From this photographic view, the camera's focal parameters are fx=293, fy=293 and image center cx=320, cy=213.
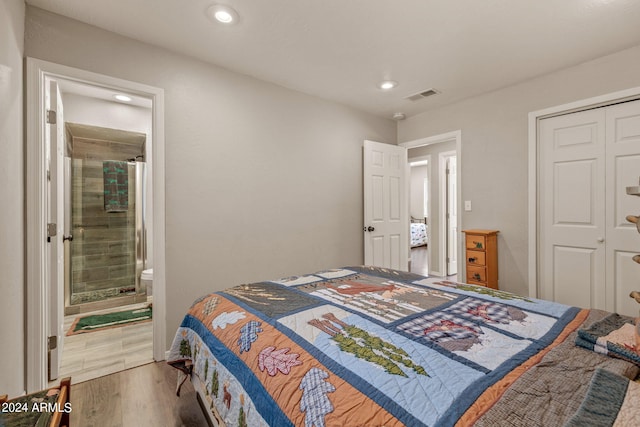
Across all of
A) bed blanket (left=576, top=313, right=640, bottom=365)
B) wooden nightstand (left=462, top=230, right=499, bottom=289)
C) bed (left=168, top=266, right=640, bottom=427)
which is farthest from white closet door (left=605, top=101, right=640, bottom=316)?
bed blanket (left=576, top=313, right=640, bottom=365)

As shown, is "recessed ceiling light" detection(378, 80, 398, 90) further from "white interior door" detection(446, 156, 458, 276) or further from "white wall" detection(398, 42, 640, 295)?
"white interior door" detection(446, 156, 458, 276)

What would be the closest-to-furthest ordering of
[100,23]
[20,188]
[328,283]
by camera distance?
[20,188]
[328,283]
[100,23]

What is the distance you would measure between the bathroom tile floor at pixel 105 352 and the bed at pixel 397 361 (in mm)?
1098

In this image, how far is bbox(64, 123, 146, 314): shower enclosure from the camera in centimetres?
346

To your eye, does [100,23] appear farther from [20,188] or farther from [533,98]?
[533,98]

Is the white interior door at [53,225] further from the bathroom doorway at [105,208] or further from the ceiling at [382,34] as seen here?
the bathroom doorway at [105,208]

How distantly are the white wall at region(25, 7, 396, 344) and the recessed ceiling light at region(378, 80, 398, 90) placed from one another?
0.64 m

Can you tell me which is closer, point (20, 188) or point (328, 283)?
point (20, 188)

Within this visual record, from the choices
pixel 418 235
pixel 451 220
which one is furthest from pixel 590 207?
pixel 418 235

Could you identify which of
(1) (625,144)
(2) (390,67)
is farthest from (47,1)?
(1) (625,144)

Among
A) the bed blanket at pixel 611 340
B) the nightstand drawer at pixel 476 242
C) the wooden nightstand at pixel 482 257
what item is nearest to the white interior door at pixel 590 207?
the wooden nightstand at pixel 482 257

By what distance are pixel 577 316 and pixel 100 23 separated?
3219 millimetres

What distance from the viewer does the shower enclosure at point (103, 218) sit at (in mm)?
3465

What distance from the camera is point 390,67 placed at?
103 inches
